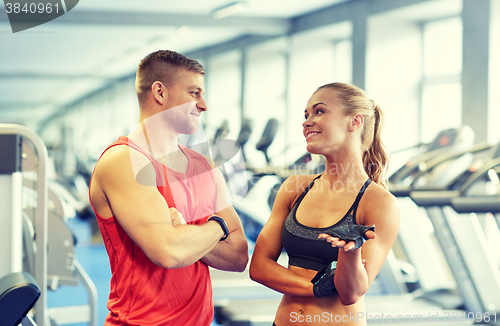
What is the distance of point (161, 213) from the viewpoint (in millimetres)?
1229

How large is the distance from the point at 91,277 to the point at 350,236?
4.48 m

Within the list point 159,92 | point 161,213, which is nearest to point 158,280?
point 161,213

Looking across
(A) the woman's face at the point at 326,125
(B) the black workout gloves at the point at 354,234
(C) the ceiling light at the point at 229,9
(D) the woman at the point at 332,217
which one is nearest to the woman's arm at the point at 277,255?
(D) the woman at the point at 332,217

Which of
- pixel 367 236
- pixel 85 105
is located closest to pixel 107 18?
pixel 367 236

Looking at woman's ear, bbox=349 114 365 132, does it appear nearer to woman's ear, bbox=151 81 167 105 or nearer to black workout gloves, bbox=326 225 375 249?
black workout gloves, bbox=326 225 375 249

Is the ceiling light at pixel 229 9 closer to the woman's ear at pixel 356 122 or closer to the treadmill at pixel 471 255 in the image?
the treadmill at pixel 471 255

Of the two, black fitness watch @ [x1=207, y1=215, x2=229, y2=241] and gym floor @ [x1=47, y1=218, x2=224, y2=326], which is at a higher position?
black fitness watch @ [x1=207, y1=215, x2=229, y2=241]

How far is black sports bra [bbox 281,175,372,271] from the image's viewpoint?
53.9 inches

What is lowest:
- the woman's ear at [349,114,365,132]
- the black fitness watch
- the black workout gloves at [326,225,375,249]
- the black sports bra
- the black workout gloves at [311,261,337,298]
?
the black workout gloves at [311,261,337,298]

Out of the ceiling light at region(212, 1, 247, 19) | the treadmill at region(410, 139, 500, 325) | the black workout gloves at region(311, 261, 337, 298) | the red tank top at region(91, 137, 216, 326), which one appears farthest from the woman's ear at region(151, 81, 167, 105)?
the ceiling light at region(212, 1, 247, 19)

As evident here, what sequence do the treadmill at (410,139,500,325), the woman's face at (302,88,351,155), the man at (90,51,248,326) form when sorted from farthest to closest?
the treadmill at (410,139,500,325), the woman's face at (302,88,351,155), the man at (90,51,248,326)

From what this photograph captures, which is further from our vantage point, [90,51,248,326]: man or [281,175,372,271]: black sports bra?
[281,175,372,271]: black sports bra

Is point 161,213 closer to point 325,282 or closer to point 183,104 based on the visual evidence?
point 183,104

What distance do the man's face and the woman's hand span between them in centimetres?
50
